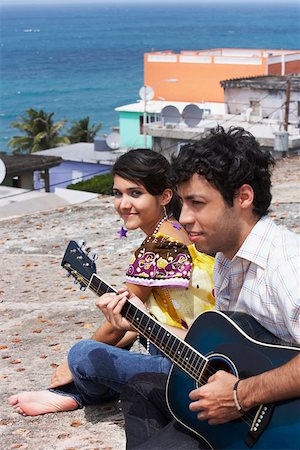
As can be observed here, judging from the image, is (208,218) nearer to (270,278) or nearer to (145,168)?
(270,278)

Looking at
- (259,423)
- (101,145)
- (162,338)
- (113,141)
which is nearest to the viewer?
(259,423)

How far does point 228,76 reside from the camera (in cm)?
4688

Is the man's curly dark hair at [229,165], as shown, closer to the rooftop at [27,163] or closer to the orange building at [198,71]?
the rooftop at [27,163]

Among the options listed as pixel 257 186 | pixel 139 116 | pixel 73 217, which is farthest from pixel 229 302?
pixel 139 116

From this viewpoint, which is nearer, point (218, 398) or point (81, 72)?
point (218, 398)

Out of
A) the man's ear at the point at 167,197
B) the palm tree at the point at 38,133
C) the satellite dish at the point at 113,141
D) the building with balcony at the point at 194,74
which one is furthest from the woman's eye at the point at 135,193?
the palm tree at the point at 38,133

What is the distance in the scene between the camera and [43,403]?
171 inches

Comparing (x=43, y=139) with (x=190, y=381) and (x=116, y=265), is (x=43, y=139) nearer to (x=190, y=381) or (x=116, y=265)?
(x=116, y=265)

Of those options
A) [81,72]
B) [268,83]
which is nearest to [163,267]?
[268,83]

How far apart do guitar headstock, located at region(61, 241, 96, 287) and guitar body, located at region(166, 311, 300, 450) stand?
0.57 m

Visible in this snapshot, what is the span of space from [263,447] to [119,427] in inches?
50.4

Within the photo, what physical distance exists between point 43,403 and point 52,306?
8.98 feet

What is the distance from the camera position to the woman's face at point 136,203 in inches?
162

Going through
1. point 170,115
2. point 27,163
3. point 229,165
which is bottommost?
point 27,163
